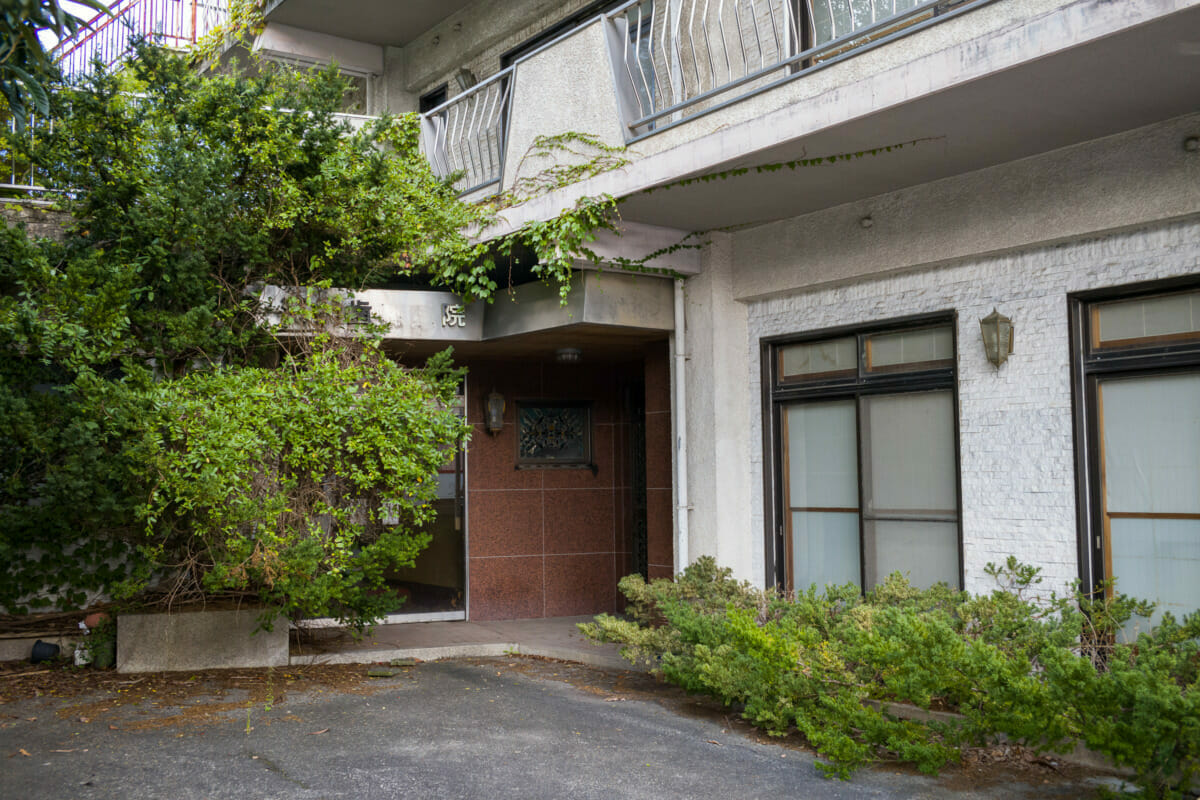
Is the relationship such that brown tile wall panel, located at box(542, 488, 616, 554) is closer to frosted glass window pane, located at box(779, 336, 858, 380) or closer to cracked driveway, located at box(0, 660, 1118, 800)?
frosted glass window pane, located at box(779, 336, 858, 380)

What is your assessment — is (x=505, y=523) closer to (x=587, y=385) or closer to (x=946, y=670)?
(x=587, y=385)

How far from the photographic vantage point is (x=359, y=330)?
8.29 m

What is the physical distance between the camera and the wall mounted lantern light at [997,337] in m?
6.60

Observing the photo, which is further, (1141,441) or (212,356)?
(212,356)

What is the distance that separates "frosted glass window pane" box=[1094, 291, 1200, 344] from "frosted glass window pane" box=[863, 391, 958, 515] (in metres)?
1.15

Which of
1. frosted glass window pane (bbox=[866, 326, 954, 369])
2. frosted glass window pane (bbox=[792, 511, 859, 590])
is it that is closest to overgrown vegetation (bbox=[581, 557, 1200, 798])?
frosted glass window pane (bbox=[792, 511, 859, 590])

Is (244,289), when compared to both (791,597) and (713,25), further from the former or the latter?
(791,597)

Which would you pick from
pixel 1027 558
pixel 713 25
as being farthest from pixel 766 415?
pixel 713 25

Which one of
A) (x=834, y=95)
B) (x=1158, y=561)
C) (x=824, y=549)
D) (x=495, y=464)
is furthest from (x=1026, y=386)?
(x=495, y=464)

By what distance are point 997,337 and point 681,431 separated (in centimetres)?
289

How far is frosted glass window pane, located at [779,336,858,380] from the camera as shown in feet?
25.5

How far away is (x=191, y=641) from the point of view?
25.8ft

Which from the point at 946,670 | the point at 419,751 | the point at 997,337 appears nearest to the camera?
A: the point at 946,670

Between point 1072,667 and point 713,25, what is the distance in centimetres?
568
